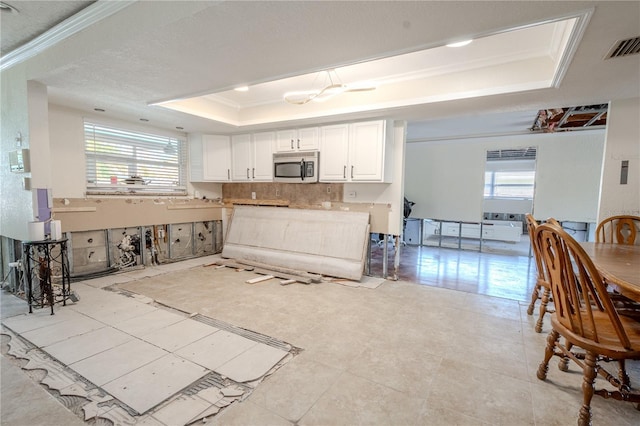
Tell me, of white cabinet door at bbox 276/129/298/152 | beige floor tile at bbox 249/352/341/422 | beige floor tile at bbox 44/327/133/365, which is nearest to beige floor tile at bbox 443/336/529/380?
beige floor tile at bbox 249/352/341/422

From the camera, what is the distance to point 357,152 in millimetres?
4355

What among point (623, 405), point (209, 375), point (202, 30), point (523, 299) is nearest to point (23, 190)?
point (202, 30)

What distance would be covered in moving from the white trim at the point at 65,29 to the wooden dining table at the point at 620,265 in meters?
3.53

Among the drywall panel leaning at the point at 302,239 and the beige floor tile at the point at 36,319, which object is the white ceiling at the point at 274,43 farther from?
the beige floor tile at the point at 36,319

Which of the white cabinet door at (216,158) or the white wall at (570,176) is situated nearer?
the white cabinet door at (216,158)

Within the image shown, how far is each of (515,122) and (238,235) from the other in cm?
562

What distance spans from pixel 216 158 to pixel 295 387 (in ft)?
15.2

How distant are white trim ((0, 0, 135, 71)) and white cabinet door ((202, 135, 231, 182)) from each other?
268cm

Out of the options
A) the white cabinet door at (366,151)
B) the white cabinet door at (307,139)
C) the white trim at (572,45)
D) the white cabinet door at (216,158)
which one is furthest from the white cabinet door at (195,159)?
the white trim at (572,45)

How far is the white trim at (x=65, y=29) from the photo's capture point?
2.17m

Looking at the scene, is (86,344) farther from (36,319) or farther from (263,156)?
(263,156)

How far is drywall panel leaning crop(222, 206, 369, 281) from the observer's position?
4328 mm

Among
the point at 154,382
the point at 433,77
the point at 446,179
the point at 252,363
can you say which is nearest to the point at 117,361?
the point at 154,382

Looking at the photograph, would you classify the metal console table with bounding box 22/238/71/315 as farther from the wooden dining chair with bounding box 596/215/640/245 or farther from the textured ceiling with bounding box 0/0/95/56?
the wooden dining chair with bounding box 596/215/640/245
